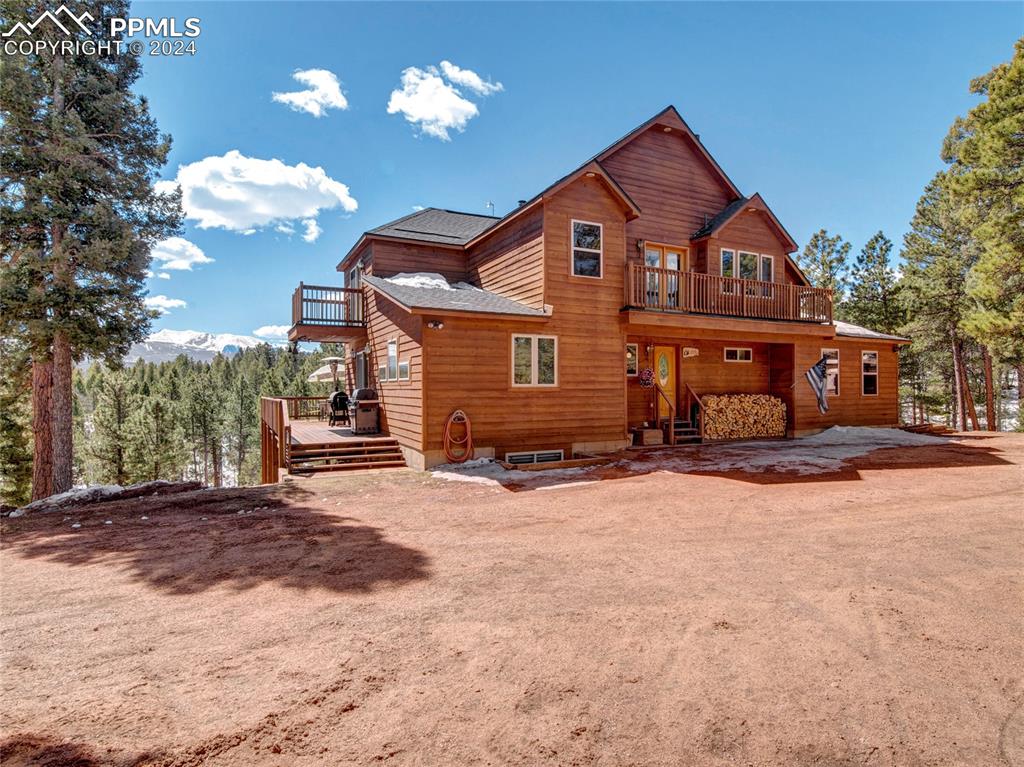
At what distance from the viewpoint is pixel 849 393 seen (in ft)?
56.2

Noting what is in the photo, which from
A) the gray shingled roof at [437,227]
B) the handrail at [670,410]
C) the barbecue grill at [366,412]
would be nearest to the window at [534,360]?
the handrail at [670,410]

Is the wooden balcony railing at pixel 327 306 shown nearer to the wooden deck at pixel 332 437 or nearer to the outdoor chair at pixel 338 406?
the outdoor chair at pixel 338 406

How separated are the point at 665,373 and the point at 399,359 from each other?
8092mm

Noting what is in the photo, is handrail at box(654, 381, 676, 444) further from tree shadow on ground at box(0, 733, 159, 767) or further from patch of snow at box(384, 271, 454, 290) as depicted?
tree shadow on ground at box(0, 733, 159, 767)

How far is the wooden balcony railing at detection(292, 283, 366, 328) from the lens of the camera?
50.2ft

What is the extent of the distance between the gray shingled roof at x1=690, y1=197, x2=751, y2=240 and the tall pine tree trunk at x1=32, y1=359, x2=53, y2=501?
56.8 ft

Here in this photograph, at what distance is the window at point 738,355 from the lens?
16094 mm

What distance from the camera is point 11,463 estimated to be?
22484 millimetres

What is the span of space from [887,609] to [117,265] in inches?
594

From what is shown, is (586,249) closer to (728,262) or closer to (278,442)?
(728,262)

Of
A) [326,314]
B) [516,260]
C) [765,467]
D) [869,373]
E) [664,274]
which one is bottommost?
[765,467]

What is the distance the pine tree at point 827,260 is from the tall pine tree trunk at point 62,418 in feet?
113

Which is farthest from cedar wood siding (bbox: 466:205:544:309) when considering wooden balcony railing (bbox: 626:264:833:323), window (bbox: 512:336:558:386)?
wooden balcony railing (bbox: 626:264:833:323)

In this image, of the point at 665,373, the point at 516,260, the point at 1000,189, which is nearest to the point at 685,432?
the point at 665,373
